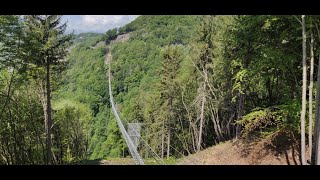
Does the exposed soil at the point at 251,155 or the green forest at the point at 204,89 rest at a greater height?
the green forest at the point at 204,89

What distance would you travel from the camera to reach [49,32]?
995cm

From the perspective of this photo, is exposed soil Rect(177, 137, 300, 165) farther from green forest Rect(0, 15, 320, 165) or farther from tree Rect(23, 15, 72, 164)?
tree Rect(23, 15, 72, 164)

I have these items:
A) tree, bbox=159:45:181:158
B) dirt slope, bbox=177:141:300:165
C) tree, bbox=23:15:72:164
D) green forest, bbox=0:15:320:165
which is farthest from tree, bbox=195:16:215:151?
tree, bbox=23:15:72:164

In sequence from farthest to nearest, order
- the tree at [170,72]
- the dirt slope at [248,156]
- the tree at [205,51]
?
1. the tree at [170,72]
2. the tree at [205,51]
3. the dirt slope at [248,156]

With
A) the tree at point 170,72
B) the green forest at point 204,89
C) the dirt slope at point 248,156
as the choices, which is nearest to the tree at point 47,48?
the green forest at point 204,89

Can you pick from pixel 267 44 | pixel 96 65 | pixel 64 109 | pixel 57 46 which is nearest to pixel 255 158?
pixel 267 44

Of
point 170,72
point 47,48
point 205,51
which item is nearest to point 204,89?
point 205,51

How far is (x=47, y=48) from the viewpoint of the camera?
32.3ft

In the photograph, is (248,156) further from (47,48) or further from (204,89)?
(47,48)

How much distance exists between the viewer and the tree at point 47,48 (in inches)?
366

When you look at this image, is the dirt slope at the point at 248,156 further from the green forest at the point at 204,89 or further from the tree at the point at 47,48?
the tree at the point at 47,48

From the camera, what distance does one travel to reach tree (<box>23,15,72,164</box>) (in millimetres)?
9285
